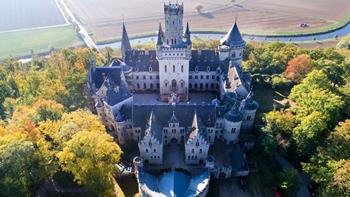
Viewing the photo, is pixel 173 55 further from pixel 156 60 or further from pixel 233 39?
pixel 233 39

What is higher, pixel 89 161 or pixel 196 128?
pixel 196 128

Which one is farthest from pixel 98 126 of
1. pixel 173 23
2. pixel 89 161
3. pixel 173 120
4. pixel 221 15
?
pixel 221 15

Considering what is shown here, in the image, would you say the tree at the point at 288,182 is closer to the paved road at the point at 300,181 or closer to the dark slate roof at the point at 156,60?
the paved road at the point at 300,181

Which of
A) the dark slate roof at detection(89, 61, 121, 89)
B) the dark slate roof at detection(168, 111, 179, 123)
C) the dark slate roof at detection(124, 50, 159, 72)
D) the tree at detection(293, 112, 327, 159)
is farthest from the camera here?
the dark slate roof at detection(124, 50, 159, 72)

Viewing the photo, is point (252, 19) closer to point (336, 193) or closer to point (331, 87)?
A: point (331, 87)

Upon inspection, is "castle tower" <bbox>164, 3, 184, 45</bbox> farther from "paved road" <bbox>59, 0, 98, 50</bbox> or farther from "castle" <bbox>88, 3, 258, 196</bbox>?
"paved road" <bbox>59, 0, 98, 50</bbox>

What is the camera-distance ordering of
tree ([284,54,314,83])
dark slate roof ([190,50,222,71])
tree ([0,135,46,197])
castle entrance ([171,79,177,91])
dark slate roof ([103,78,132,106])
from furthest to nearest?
1. tree ([284,54,314,83])
2. dark slate roof ([190,50,222,71])
3. castle entrance ([171,79,177,91])
4. dark slate roof ([103,78,132,106])
5. tree ([0,135,46,197])

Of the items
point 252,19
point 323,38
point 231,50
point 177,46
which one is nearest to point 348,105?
point 231,50

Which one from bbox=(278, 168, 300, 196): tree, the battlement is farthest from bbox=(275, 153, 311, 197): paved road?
the battlement
